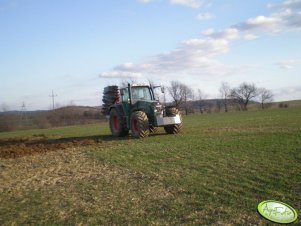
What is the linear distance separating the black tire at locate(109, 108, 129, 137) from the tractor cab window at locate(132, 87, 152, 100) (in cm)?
162

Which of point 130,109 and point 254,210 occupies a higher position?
point 130,109

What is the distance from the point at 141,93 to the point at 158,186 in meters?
11.5

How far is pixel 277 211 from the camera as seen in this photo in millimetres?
5758

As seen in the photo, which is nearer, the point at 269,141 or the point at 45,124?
the point at 269,141

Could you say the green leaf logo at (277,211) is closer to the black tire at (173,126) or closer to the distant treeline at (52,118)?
the black tire at (173,126)

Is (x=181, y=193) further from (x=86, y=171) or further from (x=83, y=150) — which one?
(x=83, y=150)

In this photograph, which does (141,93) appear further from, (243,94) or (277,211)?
(243,94)

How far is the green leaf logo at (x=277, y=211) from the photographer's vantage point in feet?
18.0

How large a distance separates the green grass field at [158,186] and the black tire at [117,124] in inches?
268

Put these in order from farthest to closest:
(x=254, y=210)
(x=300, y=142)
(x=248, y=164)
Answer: (x=300, y=142)
(x=248, y=164)
(x=254, y=210)

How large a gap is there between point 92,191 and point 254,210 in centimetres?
360

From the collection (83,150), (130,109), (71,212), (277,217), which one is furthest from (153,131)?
(277,217)

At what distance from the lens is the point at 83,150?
15.4m

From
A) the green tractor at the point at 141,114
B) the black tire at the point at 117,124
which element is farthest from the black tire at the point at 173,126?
the black tire at the point at 117,124
